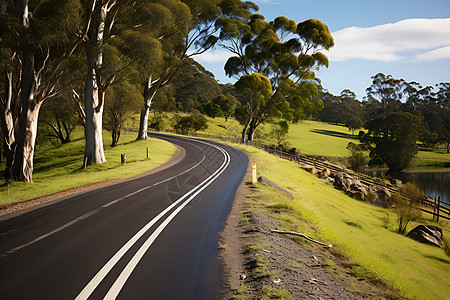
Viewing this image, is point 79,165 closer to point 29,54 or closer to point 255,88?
point 29,54

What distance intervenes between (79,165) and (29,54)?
44.3ft

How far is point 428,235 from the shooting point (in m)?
17.8

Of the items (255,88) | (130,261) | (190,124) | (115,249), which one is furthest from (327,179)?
(190,124)

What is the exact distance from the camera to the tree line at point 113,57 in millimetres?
19562

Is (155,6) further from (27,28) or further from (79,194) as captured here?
(79,194)

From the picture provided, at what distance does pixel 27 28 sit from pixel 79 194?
1184 centimetres

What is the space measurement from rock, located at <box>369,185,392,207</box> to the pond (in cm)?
1239

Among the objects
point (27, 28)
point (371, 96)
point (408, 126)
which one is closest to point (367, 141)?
point (408, 126)

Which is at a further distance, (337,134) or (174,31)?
(337,134)

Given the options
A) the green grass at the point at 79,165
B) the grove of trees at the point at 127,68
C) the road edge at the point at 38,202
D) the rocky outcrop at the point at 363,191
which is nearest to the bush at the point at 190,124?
the grove of trees at the point at 127,68

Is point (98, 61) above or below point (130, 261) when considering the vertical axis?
above

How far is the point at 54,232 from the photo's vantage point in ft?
25.1

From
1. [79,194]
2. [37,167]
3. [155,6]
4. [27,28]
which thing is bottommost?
[37,167]

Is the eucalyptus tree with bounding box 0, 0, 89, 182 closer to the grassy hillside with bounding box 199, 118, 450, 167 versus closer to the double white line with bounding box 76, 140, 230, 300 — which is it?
the double white line with bounding box 76, 140, 230, 300
